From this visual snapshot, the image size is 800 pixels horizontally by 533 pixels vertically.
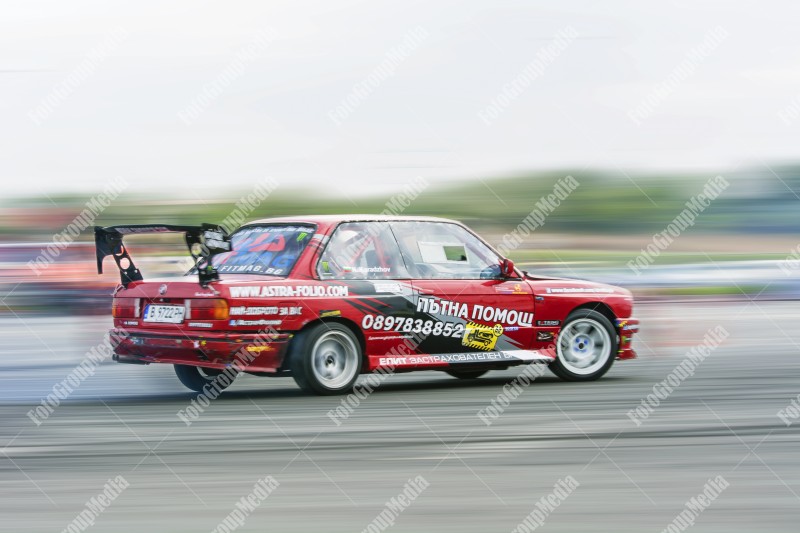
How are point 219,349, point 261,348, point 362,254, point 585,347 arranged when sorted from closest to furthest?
point 219,349, point 261,348, point 362,254, point 585,347

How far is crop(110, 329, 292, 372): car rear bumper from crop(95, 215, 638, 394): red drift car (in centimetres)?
1

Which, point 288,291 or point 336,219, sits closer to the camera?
point 288,291

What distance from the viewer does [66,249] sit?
23172 mm

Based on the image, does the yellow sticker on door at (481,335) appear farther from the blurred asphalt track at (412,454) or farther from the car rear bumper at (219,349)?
the car rear bumper at (219,349)

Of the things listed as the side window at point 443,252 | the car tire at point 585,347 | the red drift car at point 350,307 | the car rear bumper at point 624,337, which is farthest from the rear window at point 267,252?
the car rear bumper at point 624,337

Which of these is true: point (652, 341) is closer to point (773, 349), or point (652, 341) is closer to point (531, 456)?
point (773, 349)

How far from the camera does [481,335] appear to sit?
10.2m

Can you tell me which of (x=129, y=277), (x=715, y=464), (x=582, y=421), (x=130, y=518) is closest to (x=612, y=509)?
(x=715, y=464)

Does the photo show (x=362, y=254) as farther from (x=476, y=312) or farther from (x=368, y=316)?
(x=476, y=312)

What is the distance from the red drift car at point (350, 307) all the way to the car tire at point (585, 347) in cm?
1

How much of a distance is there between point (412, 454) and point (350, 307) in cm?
283

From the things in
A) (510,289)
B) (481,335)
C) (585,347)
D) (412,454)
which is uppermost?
(585,347)

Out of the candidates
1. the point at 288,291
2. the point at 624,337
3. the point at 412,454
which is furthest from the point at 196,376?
the point at 624,337

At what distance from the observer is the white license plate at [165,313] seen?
30.2 ft
